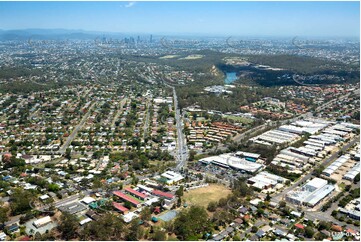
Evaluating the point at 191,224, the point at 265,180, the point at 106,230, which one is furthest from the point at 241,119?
the point at 106,230

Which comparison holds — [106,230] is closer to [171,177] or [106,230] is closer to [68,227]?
[68,227]

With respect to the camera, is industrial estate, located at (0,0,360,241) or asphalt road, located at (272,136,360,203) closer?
industrial estate, located at (0,0,360,241)

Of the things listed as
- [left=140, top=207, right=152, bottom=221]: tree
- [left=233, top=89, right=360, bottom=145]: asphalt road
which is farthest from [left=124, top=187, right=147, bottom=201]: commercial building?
[left=233, top=89, right=360, bottom=145]: asphalt road

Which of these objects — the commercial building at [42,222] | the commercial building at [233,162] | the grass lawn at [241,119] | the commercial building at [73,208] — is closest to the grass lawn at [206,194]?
the commercial building at [233,162]

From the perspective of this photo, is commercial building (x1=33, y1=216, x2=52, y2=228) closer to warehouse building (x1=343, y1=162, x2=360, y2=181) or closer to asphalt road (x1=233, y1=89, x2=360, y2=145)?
warehouse building (x1=343, y1=162, x2=360, y2=181)

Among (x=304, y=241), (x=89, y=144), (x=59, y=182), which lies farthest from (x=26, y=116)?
(x=304, y=241)

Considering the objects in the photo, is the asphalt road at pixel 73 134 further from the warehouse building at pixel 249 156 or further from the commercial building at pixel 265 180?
the commercial building at pixel 265 180

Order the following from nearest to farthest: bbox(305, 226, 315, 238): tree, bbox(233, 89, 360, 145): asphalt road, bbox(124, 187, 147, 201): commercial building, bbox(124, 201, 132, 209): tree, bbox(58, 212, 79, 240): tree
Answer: bbox(58, 212, 79, 240): tree → bbox(305, 226, 315, 238): tree → bbox(124, 201, 132, 209): tree → bbox(124, 187, 147, 201): commercial building → bbox(233, 89, 360, 145): asphalt road
